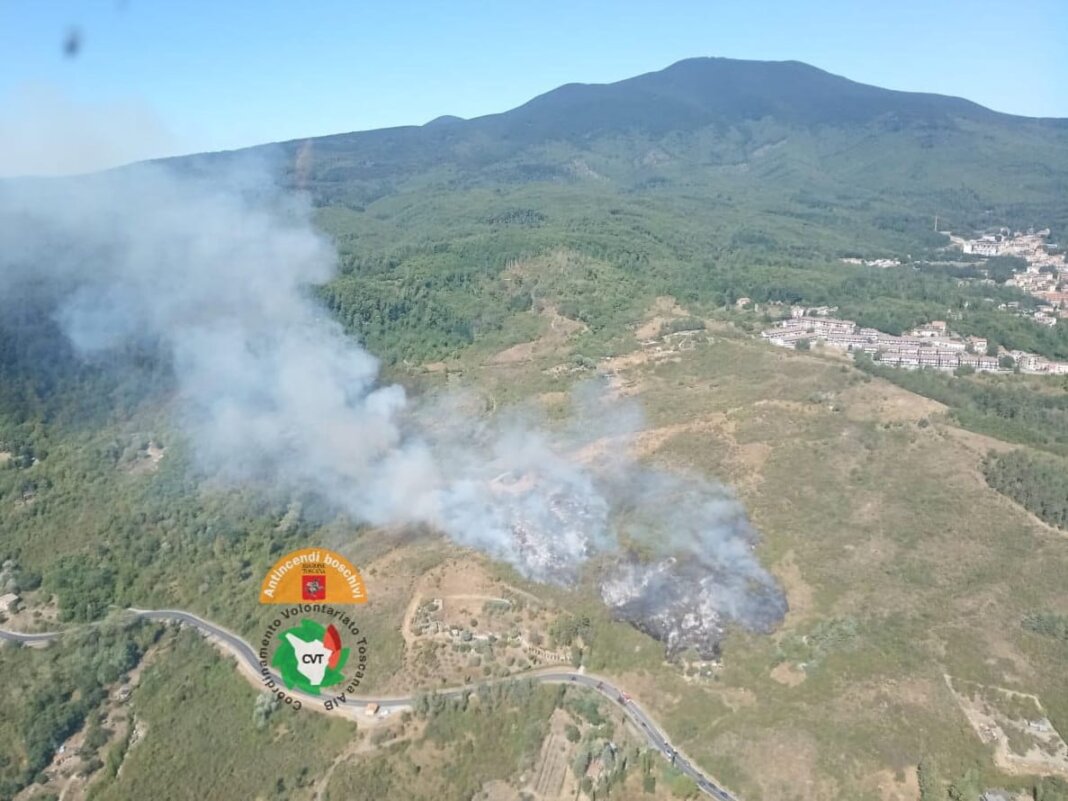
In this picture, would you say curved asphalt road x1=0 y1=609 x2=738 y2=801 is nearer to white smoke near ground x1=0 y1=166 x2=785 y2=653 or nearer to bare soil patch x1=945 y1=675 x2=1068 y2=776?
white smoke near ground x1=0 y1=166 x2=785 y2=653

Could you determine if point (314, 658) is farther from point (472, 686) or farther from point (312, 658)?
point (472, 686)

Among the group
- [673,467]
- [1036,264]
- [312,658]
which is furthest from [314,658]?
[1036,264]

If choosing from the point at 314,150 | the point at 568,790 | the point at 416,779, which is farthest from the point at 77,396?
the point at 314,150

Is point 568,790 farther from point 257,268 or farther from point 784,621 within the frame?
point 257,268

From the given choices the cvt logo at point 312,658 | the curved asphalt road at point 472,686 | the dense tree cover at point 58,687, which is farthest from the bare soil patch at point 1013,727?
the dense tree cover at point 58,687

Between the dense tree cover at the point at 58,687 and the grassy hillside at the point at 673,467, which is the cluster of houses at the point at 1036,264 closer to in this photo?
the grassy hillside at the point at 673,467

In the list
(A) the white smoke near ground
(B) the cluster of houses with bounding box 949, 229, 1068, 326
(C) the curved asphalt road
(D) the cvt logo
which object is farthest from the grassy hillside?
(B) the cluster of houses with bounding box 949, 229, 1068, 326

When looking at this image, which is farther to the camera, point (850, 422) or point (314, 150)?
point (314, 150)
